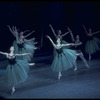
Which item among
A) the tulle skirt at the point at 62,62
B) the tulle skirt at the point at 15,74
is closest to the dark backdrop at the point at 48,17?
the tulle skirt at the point at 62,62

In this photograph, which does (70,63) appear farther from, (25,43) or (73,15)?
(73,15)

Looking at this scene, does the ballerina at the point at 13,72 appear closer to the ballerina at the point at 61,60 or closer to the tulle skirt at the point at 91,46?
the ballerina at the point at 61,60

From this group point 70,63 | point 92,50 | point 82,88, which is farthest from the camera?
point 92,50

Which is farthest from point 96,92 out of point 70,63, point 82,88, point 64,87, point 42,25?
point 42,25

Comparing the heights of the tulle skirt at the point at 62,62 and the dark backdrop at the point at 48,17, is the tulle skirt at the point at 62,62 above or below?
below

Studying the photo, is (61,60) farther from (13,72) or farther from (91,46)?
(91,46)

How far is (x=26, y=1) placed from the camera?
691 inches

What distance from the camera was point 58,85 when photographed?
27.6 feet

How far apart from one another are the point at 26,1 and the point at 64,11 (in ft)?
10.1

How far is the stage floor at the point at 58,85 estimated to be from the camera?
7276mm

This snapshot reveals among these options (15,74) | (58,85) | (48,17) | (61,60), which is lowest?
(58,85)

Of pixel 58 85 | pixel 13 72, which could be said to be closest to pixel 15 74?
pixel 13 72

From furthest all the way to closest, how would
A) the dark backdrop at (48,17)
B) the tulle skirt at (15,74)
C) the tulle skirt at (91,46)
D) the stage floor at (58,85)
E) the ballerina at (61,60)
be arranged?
the dark backdrop at (48,17) → the tulle skirt at (91,46) → the ballerina at (61,60) → the tulle skirt at (15,74) → the stage floor at (58,85)

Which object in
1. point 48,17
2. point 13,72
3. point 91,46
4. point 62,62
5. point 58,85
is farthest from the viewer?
point 48,17
